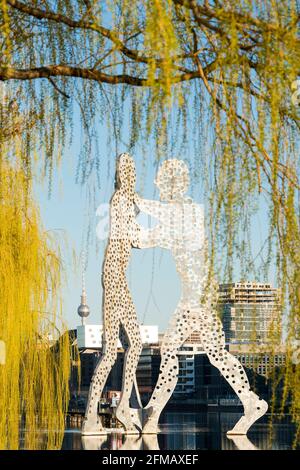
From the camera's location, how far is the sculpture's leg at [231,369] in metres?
12.6

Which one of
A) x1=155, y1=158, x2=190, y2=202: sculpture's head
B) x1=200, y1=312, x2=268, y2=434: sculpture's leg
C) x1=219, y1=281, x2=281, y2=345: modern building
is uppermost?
x1=155, y1=158, x2=190, y2=202: sculpture's head

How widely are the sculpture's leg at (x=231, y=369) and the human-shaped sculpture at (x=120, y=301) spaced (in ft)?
3.54

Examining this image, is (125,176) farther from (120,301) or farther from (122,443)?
(122,443)

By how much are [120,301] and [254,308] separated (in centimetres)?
1064

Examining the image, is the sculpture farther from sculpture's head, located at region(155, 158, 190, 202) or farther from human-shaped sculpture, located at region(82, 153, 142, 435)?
sculpture's head, located at region(155, 158, 190, 202)

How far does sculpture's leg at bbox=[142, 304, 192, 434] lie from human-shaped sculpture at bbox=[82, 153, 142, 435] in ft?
1.16

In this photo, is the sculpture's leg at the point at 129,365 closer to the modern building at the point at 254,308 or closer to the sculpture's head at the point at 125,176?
the sculpture's head at the point at 125,176

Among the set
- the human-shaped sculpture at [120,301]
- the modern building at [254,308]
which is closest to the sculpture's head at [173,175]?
the modern building at [254,308]

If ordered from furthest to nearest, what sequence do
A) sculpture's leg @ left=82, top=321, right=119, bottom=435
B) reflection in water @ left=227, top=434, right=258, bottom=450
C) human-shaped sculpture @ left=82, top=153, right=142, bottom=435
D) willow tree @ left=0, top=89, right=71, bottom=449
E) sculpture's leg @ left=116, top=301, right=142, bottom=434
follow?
1. sculpture's leg @ left=116, top=301, right=142, bottom=434
2. sculpture's leg @ left=82, top=321, right=119, bottom=435
3. human-shaped sculpture @ left=82, top=153, right=142, bottom=435
4. reflection in water @ left=227, top=434, right=258, bottom=450
5. willow tree @ left=0, top=89, right=71, bottom=449

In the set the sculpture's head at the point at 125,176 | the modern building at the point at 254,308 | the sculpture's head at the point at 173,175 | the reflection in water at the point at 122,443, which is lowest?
the reflection in water at the point at 122,443

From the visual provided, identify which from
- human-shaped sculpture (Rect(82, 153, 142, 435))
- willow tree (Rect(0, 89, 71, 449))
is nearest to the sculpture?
human-shaped sculpture (Rect(82, 153, 142, 435))

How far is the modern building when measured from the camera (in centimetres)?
209
